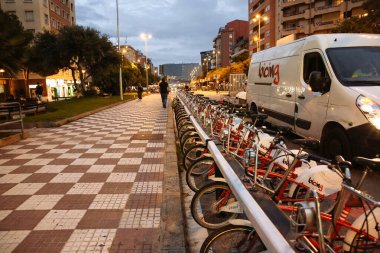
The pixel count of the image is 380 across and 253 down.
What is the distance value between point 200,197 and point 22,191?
2.75m

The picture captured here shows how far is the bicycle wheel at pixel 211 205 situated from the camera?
3.59 meters

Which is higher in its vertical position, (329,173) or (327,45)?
(327,45)

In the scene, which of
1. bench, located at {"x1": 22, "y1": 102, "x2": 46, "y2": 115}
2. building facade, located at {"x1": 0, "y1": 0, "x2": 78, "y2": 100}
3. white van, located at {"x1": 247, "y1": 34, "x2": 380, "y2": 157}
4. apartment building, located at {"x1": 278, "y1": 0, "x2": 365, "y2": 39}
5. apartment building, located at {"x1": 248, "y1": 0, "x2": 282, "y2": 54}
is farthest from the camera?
apartment building, located at {"x1": 248, "y1": 0, "x2": 282, "y2": 54}

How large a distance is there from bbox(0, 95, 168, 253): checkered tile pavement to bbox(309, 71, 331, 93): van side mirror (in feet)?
10.8

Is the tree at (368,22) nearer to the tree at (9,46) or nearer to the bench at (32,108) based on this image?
the bench at (32,108)

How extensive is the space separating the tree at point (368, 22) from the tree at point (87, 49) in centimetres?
2293

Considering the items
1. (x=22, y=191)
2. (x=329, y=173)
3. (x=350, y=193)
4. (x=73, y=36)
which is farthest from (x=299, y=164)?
(x=73, y=36)

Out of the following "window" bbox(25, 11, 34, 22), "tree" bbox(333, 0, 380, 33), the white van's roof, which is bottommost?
the white van's roof

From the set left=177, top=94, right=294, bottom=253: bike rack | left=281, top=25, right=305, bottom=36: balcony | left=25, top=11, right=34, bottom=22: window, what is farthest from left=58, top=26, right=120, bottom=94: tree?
left=281, top=25, right=305, bottom=36: balcony

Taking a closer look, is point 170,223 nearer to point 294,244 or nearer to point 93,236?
point 93,236

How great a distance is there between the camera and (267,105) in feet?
33.3

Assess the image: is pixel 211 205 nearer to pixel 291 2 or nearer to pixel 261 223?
pixel 261 223

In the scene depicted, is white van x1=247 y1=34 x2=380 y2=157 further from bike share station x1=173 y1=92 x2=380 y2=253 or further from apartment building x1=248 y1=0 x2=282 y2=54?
apartment building x1=248 y1=0 x2=282 y2=54

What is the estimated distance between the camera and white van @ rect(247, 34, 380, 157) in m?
5.39
